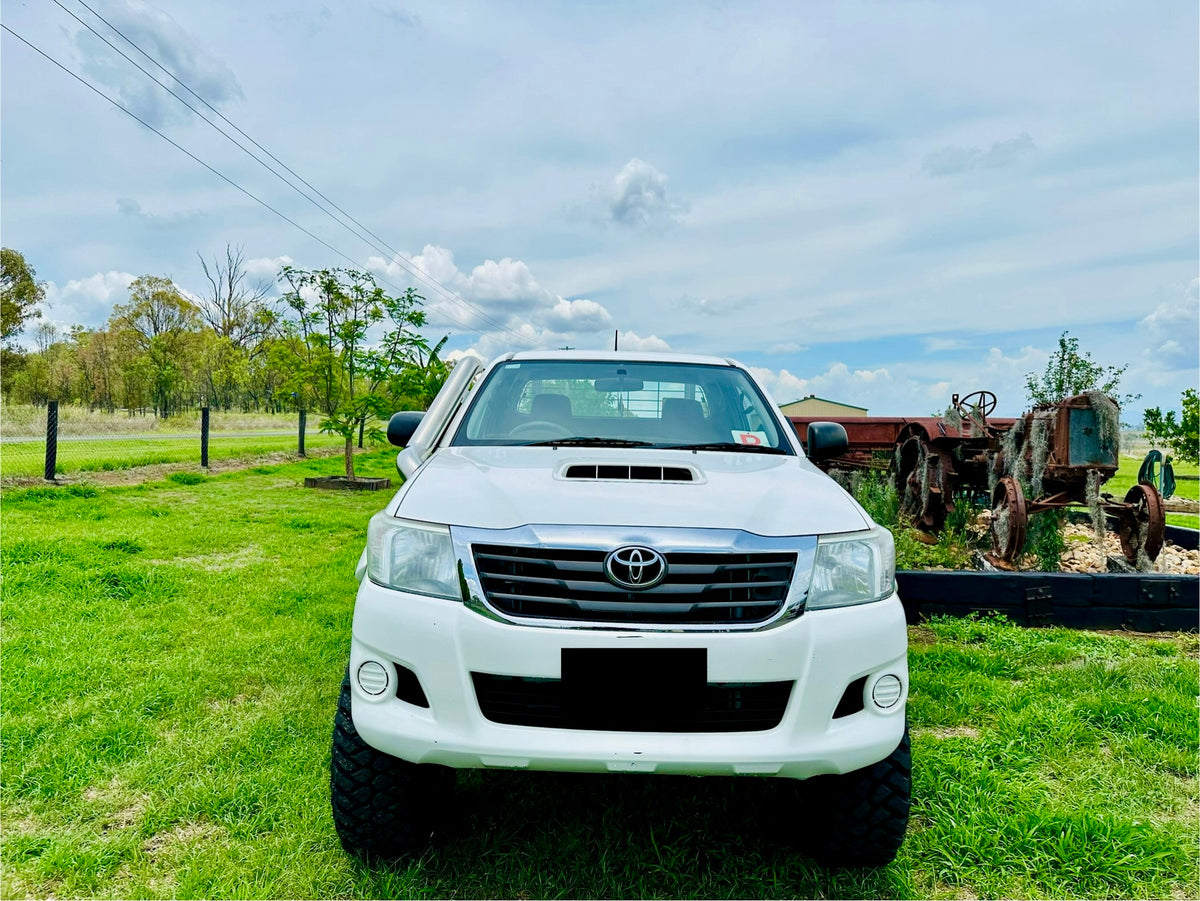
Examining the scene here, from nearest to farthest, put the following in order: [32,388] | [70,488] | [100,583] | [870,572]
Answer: [870,572] → [100,583] → [70,488] → [32,388]

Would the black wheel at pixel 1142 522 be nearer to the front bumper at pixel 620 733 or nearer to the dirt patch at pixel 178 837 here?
the front bumper at pixel 620 733

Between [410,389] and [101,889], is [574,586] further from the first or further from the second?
[410,389]

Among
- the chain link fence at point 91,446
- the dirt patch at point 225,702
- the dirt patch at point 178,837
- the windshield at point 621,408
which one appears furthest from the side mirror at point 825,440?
the chain link fence at point 91,446

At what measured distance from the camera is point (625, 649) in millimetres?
1952

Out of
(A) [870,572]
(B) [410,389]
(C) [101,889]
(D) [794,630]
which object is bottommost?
(C) [101,889]

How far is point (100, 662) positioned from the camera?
3932 mm

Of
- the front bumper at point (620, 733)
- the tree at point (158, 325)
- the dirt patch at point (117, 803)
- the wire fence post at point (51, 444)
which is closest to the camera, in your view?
the front bumper at point (620, 733)

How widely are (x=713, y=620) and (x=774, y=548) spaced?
27 cm

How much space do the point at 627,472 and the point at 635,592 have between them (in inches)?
23.1

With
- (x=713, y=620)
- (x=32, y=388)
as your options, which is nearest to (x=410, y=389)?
(x=713, y=620)

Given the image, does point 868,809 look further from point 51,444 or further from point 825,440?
point 51,444

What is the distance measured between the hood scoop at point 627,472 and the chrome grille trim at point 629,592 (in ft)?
1.39

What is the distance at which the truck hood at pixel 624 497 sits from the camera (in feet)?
6.86

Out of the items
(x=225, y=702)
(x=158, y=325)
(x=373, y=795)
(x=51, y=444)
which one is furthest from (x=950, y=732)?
(x=158, y=325)
